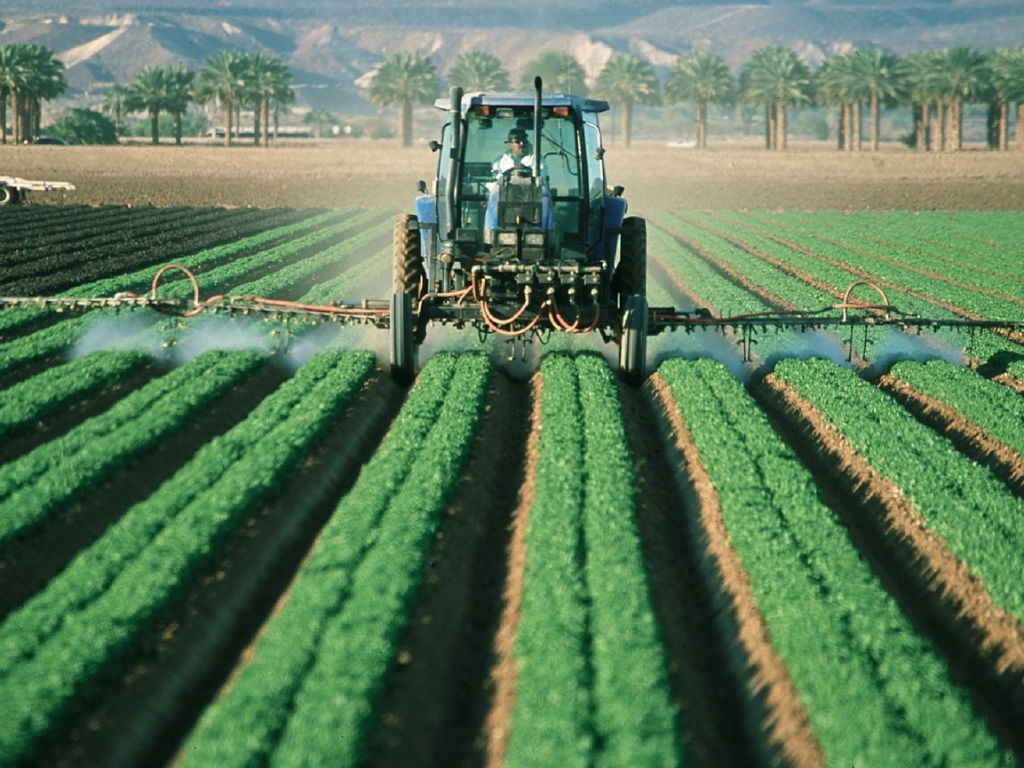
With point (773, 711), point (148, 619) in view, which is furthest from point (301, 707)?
point (773, 711)

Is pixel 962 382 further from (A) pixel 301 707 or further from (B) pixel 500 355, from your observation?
(A) pixel 301 707

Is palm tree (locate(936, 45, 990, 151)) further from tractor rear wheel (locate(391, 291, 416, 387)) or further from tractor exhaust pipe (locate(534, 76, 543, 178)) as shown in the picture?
tractor rear wheel (locate(391, 291, 416, 387))

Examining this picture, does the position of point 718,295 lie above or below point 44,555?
above

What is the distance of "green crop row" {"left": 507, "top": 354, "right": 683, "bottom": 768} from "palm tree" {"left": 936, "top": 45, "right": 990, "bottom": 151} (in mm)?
74006

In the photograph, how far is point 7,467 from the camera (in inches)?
387

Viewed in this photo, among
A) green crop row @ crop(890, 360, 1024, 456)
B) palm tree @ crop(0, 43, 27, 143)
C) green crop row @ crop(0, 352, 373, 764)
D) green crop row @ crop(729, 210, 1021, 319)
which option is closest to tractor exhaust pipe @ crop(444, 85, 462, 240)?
green crop row @ crop(0, 352, 373, 764)

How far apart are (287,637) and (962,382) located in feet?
30.0

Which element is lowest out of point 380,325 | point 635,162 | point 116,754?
point 116,754

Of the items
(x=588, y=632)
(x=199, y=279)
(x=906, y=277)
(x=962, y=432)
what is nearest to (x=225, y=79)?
(x=199, y=279)

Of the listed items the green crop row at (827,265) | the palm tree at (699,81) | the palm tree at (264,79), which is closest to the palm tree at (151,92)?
the palm tree at (264,79)

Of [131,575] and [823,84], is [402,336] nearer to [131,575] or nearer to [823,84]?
[131,575]

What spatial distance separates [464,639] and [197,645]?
1606mm

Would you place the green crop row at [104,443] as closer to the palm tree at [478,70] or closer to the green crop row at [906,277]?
the green crop row at [906,277]

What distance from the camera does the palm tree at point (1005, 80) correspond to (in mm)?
78438
